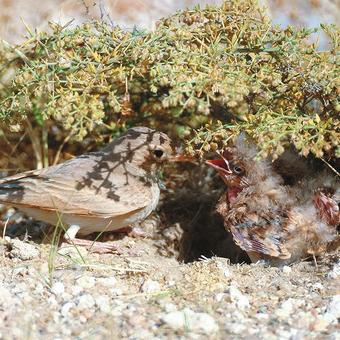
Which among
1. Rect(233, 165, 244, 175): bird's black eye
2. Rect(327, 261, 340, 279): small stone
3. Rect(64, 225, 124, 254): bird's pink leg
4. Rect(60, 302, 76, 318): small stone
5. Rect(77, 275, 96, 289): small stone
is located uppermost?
Rect(233, 165, 244, 175): bird's black eye

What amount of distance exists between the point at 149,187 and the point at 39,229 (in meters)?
0.93

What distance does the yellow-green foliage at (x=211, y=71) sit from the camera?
12.6 feet

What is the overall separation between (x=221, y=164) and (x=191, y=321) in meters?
1.54

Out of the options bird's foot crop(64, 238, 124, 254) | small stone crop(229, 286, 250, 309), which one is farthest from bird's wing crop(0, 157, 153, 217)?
small stone crop(229, 286, 250, 309)

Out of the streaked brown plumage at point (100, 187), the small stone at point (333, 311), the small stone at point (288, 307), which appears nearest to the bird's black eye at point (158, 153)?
the streaked brown plumage at point (100, 187)

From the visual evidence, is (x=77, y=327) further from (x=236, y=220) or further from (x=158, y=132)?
(x=158, y=132)

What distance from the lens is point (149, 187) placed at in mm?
4887

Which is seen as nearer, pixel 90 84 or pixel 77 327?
pixel 77 327

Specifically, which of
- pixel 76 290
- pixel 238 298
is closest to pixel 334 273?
pixel 238 298

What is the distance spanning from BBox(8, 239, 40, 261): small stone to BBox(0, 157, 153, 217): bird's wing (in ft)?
0.97

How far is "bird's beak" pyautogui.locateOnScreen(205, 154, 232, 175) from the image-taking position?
183 inches

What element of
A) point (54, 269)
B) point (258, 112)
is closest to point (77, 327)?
point (54, 269)

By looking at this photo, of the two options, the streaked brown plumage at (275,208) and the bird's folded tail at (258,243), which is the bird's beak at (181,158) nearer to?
the streaked brown plumage at (275,208)

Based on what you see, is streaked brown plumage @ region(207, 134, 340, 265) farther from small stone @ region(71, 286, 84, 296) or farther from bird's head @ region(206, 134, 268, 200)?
small stone @ region(71, 286, 84, 296)
